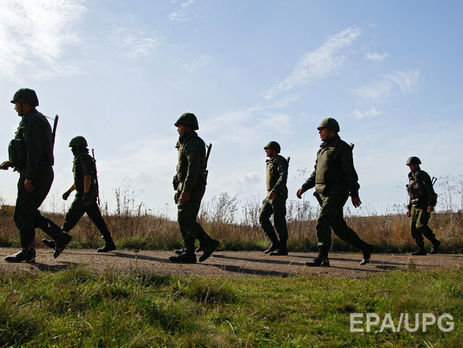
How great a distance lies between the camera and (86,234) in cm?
1091

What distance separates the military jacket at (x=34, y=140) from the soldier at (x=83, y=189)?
2188mm

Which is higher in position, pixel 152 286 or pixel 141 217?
pixel 141 217

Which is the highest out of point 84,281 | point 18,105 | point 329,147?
point 18,105

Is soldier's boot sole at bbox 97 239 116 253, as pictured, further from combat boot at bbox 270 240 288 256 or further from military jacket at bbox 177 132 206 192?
combat boot at bbox 270 240 288 256

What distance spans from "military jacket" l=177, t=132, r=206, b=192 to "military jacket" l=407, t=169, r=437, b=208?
6.24 meters

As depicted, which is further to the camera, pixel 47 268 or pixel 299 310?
pixel 47 268

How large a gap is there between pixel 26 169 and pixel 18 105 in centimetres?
103

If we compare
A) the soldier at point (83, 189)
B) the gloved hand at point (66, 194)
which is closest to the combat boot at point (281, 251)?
the soldier at point (83, 189)

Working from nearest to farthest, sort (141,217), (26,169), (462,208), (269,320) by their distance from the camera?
(269,320)
(26,169)
(141,217)
(462,208)

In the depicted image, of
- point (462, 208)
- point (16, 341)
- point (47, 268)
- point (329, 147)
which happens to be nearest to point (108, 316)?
point (16, 341)

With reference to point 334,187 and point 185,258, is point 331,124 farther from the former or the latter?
point 185,258

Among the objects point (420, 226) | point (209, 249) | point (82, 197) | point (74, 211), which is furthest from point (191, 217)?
point (420, 226)

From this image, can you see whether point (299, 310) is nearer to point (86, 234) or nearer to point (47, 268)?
point (47, 268)

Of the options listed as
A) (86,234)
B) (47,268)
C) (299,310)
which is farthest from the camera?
(86,234)
